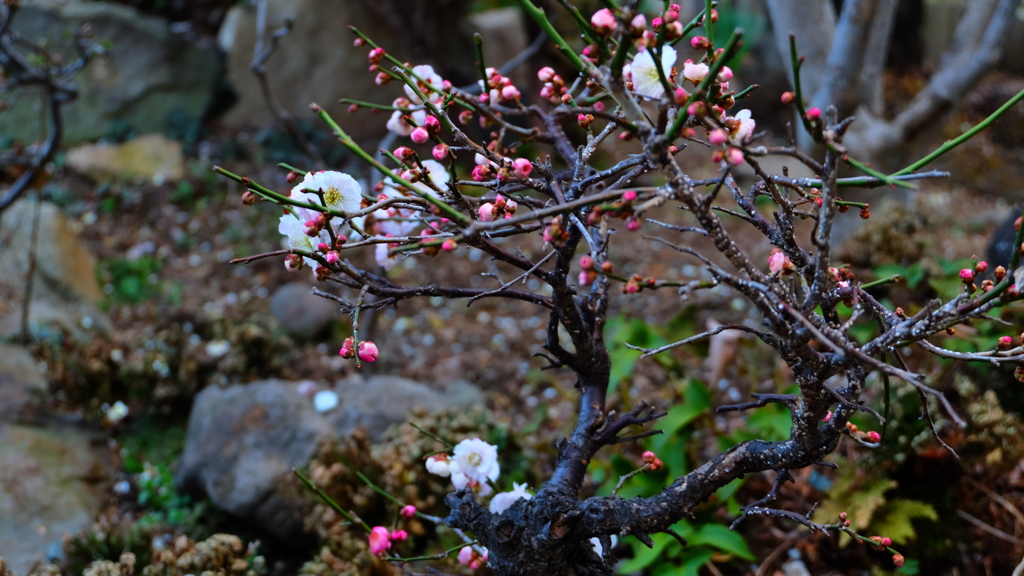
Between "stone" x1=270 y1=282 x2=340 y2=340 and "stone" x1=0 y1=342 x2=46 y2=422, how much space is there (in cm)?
121

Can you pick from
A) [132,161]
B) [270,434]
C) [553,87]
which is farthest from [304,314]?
[553,87]

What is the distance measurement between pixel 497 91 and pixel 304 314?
3.06m

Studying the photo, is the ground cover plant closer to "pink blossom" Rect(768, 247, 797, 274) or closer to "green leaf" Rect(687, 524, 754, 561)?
"pink blossom" Rect(768, 247, 797, 274)

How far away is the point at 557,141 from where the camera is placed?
3.87 feet

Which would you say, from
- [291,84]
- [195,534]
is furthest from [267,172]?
[195,534]

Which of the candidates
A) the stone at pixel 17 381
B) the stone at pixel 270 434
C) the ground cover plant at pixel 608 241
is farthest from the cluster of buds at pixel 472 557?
the stone at pixel 17 381

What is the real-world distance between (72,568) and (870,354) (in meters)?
2.59

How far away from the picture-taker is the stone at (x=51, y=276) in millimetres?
3955

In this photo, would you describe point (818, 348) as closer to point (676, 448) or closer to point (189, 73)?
point (676, 448)

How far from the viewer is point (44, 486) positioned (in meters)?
2.62

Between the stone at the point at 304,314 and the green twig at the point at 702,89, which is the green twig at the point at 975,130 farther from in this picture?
the stone at the point at 304,314

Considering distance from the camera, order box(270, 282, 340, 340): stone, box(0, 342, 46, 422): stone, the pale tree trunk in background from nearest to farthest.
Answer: box(0, 342, 46, 422): stone → the pale tree trunk in background → box(270, 282, 340, 340): stone

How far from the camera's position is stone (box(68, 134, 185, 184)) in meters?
5.60

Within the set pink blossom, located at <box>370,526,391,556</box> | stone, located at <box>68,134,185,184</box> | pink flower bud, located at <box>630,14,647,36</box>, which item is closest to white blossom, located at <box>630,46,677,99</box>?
pink flower bud, located at <box>630,14,647,36</box>
